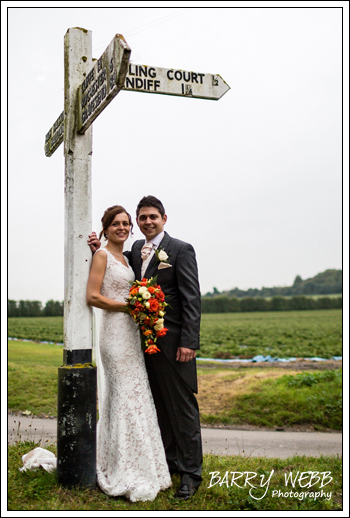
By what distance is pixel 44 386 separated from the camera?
1043 cm

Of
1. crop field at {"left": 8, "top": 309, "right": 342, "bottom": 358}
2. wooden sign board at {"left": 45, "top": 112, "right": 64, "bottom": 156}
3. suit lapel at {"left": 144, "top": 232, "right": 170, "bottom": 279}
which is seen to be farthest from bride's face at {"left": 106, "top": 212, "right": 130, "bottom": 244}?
crop field at {"left": 8, "top": 309, "right": 342, "bottom": 358}

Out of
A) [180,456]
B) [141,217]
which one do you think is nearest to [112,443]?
[180,456]

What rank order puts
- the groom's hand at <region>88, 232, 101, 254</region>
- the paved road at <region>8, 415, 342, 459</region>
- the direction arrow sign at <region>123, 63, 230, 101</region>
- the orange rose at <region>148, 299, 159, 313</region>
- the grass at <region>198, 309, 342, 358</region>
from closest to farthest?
the direction arrow sign at <region>123, 63, 230, 101</region> → the orange rose at <region>148, 299, 159, 313</region> → the groom's hand at <region>88, 232, 101, 254</region> → the paved road at <region>8, 415, 342, 459</region> → the grass at <region>198, 309, 342, 358</region>

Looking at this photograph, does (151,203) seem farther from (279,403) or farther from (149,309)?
(279,403)

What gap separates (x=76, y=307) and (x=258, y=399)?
635cm

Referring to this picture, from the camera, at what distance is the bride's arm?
12.9 feet

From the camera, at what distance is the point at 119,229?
425cm

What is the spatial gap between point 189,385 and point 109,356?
30.9 inches

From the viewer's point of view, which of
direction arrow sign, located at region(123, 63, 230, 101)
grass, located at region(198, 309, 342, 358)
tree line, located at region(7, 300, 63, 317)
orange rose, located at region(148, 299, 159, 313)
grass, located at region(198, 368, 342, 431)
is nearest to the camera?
direction arrow sign, located at region(123, 63, 230, 101)

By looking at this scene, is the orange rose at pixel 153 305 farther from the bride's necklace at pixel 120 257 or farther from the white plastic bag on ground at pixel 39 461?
the white plastic bag on ground at pixel 39 461

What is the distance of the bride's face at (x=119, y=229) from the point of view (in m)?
4.25

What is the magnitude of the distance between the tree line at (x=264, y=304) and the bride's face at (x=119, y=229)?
7858 cm

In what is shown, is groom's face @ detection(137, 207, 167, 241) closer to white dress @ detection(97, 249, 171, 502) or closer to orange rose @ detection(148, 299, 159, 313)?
white dress @ detection(97, 249, 171, 502)

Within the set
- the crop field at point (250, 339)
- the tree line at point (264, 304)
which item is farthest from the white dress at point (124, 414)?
the tree line at point (264, 304)
